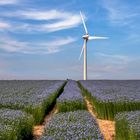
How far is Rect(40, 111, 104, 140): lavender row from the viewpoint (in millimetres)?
12062

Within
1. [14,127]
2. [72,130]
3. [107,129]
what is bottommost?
[72,130]

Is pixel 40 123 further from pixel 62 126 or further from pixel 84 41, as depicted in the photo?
pixel 84 41

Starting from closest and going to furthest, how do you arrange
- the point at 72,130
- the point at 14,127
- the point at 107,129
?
the point at 72,130 → the point at 14,127 → the point at 107,129

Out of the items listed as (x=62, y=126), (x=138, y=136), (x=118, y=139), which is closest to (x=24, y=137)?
(x=62, y=126)

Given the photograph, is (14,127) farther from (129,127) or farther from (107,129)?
(107,129)

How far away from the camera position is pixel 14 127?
538 inches

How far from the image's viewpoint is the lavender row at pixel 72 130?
12062mm

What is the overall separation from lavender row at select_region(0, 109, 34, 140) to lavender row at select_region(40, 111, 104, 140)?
0.86 meters

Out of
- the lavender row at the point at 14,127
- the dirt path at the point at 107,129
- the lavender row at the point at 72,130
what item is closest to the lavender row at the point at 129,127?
the lavender row at the point at 72,130

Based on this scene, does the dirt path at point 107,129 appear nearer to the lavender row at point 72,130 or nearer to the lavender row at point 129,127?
the lavender row at point 129,127

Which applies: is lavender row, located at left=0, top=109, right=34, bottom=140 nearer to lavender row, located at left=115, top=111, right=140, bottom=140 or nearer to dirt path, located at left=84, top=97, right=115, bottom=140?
lavender row, located at left=115, top=111, right=140, bottom=140

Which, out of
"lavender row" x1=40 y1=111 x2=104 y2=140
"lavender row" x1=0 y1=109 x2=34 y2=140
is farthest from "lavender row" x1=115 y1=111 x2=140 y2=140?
"lavender row" x1=0 y1=109 x2=34 y2=140

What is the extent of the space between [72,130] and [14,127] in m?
1.80

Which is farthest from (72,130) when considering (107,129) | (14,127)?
(107,129)
